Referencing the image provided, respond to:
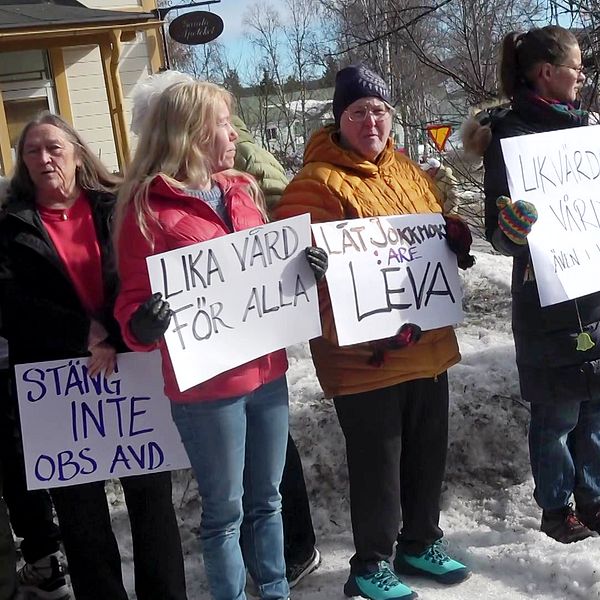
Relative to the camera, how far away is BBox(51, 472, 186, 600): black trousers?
2.71m

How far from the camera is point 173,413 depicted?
2525 mm

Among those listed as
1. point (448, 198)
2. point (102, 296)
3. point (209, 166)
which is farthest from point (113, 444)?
point (448, 198)

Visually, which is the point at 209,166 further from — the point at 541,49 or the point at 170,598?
the point at 170,598

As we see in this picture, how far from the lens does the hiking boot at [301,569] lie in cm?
313

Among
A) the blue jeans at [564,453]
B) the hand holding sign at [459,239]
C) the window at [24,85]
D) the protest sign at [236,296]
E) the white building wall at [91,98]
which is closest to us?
the protest sign at [236,296]

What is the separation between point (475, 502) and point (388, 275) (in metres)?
1.46

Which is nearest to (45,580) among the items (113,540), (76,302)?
(113,540)

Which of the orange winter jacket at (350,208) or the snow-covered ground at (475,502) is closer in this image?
the orange winter jacket at (350,208)

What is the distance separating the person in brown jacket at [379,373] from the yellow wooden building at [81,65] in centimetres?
850

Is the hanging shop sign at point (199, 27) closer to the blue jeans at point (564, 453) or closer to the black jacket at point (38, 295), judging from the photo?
the black jacket at point (38, 295)

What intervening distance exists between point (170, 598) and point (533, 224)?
1.91m

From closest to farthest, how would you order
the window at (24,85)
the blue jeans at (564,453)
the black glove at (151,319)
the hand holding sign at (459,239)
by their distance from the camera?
1. the black glove at (151,319)
2. the hand holding sign at (459,239)
3. the blue jeans at (564,453)
4. the window at (24,85)

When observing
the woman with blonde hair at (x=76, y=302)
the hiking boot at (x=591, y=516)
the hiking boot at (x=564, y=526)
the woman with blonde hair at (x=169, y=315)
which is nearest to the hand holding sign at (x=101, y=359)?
the woman with blonde hair at (x=76, y=302)

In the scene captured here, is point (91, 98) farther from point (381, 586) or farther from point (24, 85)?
point (381, 586)
